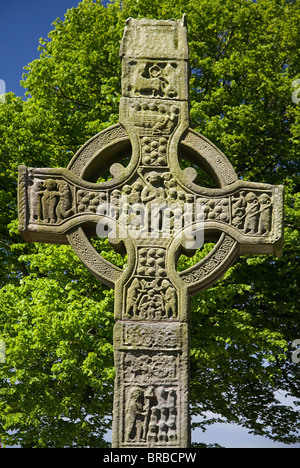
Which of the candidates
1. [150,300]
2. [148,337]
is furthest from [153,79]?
[148,337]

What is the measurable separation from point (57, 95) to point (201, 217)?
36.2 feet

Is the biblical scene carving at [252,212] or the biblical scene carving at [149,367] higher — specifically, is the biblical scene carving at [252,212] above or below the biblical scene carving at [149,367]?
above

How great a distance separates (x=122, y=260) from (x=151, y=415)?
7715 mm

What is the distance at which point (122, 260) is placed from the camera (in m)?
12.4

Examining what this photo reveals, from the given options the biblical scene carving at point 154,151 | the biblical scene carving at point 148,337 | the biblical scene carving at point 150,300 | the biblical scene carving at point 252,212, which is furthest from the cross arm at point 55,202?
the biblical scene carving at point 252,212

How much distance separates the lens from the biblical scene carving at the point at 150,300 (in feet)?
16.3

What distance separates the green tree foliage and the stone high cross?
23.3ft

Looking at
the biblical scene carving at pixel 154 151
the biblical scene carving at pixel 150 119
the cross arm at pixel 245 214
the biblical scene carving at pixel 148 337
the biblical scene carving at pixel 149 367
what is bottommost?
the biblical scene carving at pixel 149 367

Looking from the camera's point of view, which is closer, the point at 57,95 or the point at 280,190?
the point at 280,190

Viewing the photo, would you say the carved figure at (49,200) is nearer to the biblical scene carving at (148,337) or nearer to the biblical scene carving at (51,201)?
the biblical scene carving at (51,201)

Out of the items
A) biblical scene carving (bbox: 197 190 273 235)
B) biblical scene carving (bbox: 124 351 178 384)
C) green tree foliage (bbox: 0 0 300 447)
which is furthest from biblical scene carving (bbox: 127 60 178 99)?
green tree foliage (bbox: 0 0 300 447)
